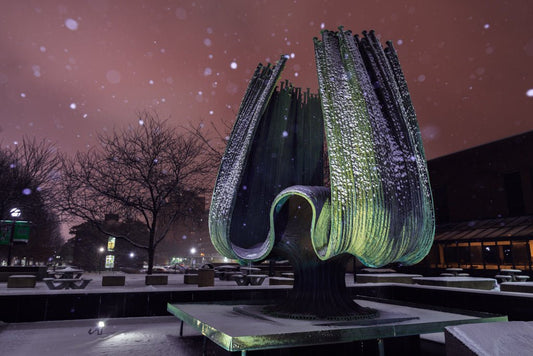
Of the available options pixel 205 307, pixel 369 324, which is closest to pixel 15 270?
pixel 205 307

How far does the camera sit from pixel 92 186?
17.4 metres

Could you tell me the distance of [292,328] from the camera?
4.69 m

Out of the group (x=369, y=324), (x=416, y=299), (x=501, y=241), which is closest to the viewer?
(x=369, y=324)

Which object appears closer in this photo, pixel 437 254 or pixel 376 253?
pixel 376 253

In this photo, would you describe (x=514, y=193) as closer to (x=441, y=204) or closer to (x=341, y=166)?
(x=441, y=204)

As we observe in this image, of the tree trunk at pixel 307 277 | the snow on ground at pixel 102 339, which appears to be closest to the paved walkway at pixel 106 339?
the snow on ground at pixel 102 339

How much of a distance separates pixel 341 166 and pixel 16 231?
70.8 feet

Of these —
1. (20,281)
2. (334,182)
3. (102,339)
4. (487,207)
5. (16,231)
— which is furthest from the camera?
(487,207)

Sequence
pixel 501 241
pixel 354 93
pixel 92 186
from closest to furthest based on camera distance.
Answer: pixel 354 93 → pixel 92 186 → pixel 501 241

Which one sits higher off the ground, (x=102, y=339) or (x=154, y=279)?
(x=154, y=279)

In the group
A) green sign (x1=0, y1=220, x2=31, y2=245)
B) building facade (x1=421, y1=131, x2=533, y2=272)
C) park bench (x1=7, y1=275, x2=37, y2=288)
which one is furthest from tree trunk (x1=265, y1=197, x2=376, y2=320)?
building facade (x1=421, y1=131, x2=533, y2=272)

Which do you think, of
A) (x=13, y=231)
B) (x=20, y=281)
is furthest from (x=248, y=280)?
(x=13, y=231)

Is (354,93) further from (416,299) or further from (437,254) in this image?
(437,254)

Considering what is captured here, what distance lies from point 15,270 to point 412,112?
72.0 feet
